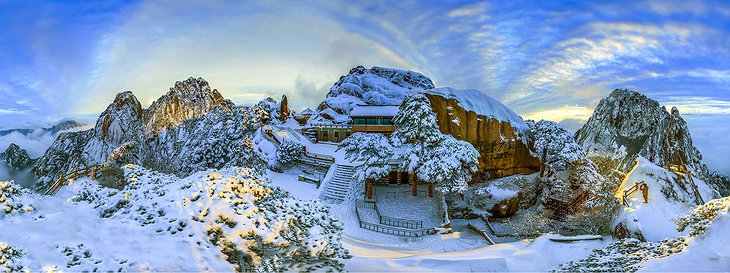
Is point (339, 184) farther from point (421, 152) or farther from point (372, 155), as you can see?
point (421, 152)

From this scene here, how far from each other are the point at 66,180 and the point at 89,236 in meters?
18.3

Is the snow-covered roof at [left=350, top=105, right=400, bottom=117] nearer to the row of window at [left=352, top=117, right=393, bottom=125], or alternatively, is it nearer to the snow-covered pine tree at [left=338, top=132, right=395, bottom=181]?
the row of window at [left=352, top=117, right=393, bottom=125]

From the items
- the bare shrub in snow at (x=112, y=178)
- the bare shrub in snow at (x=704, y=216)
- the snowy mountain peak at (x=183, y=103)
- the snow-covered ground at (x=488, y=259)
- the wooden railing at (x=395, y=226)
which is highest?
the snowy mountain peak at (x=183, y=103)

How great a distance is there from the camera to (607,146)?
53094 millimetres

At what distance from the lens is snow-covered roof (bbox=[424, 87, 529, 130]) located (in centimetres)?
3244

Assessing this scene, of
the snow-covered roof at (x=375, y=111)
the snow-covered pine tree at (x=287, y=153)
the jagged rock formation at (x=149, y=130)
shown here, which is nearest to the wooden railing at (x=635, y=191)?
the snow-covered pine tree at (x=287, y=153)

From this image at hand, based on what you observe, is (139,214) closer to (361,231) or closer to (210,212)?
(210,212)

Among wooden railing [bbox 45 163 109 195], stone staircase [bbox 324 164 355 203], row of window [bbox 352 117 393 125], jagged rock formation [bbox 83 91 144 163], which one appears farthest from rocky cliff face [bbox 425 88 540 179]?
jagged rock formation [bbox 83 91 144 163]

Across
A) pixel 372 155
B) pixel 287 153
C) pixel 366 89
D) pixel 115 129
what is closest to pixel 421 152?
pixel 372 155

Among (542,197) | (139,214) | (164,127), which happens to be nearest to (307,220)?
(139,214)

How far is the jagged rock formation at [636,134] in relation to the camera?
4616cm

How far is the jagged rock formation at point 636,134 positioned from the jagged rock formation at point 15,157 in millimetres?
101532

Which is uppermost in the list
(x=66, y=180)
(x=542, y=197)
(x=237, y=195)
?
(x=237, y=195)

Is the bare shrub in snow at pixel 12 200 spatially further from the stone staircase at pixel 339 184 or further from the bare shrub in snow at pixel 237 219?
the stone staircase at pixel 339 184
